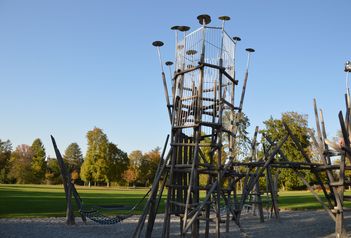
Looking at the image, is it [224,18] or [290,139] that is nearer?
[224,18]

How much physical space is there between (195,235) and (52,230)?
7.15 m

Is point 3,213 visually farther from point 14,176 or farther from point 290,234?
point 14,176

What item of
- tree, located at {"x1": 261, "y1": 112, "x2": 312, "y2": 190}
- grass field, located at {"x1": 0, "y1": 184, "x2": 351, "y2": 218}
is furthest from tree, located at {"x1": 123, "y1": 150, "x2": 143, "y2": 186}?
grass field, located at {"x1": 0, "y1": 184, "x2": 351, "y2": 218}

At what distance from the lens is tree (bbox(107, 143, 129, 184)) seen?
74.5 metres

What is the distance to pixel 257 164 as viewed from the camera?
660 inches

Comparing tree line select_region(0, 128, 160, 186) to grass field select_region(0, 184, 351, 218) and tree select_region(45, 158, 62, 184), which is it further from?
grass field select_region(0, 184, 351, 218)

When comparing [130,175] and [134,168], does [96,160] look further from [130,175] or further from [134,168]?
[134,168]

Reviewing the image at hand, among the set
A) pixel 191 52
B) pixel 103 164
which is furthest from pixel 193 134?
pixel 103 164

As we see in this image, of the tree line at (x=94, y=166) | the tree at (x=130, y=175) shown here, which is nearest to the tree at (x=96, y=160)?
the tree line at (x=94, y=166)

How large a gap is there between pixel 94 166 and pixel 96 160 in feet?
4.27

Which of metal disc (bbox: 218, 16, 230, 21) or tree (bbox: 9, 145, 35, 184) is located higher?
metal disc (bbox: 218, 16, 230, 21)

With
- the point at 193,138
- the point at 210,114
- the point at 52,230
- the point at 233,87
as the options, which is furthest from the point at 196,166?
the point at 52,230

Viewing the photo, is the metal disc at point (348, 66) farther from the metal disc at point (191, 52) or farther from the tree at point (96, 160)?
the tree at point (96, 160)

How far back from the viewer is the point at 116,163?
253ft
